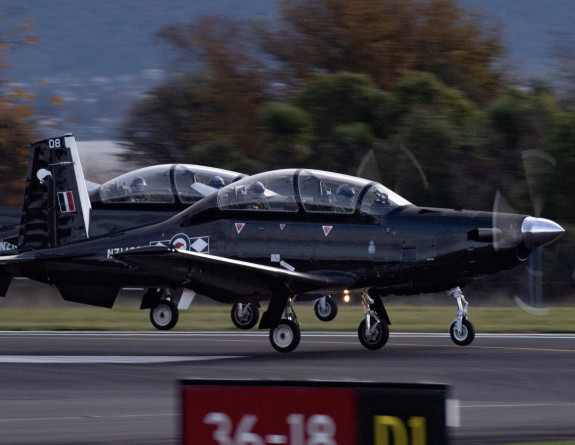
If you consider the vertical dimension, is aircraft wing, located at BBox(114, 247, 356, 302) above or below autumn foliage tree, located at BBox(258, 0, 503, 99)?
below

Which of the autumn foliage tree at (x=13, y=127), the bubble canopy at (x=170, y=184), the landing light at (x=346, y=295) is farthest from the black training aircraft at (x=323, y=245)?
the autumn foliage tree at (x=13, y=127)

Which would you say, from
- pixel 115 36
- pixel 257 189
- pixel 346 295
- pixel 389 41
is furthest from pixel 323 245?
pixel 115 36

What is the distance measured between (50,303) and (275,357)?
13.1 m

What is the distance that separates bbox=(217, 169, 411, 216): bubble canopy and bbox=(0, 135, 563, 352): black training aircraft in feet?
0.05

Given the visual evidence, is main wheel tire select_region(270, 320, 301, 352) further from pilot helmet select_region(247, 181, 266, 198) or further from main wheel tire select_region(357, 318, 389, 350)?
pilot helmet select_region(247, 181, 266, 198)

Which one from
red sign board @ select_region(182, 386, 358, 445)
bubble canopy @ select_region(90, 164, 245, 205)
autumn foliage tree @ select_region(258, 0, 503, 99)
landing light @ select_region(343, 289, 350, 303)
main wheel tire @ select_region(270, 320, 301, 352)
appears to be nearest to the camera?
red sign board @ select_region(182, 386, 358, 445)

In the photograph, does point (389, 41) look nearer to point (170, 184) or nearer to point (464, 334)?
point (170, 184)

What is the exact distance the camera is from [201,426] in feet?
13.5

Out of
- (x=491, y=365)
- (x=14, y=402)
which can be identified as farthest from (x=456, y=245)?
(x=14, y=402)

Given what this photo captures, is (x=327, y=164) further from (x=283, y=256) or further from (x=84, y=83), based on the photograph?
(x=84, y=83)

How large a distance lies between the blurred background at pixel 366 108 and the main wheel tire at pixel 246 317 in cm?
338

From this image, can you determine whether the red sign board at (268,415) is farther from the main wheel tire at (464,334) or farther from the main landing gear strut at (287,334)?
the main wheel tire at (464,334)

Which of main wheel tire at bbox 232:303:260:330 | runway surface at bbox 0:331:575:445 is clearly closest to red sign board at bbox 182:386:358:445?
runway surface at bbox 0:331:575:445

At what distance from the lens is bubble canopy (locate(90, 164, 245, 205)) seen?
17.9 m
